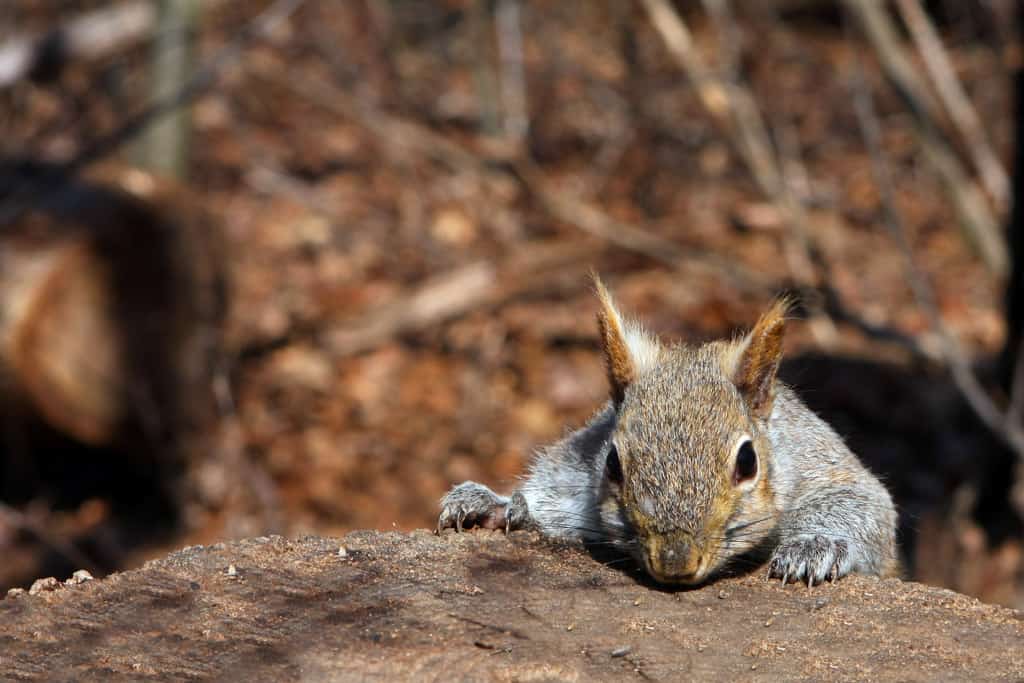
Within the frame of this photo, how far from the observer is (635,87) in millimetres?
11562

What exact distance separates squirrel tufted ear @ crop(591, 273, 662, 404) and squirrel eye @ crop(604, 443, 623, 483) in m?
0.29

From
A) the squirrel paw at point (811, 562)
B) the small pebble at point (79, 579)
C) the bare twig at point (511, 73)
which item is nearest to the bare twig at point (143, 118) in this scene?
the small pebble at point (79, 579)

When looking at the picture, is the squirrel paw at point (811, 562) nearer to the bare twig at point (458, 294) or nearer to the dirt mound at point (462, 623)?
the dirt mound at point (462, 623)

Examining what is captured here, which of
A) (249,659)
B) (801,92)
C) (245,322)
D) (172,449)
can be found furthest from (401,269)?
(249,659)

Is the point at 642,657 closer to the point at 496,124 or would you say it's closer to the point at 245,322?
the point at 245,322

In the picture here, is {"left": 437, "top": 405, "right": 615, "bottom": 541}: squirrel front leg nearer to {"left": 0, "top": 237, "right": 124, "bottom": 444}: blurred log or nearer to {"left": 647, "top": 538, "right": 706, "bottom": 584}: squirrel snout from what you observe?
{"left": 647, "top": 538, "right": 706, "bottom": 584}: squirrel snout

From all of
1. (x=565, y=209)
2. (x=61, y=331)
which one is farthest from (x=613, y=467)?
(x=565, y=209)

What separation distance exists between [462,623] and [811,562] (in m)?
0.93

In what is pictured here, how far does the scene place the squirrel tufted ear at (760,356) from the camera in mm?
3543

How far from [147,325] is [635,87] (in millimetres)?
5495

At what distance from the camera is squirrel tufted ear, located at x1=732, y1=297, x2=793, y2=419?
3.54 m

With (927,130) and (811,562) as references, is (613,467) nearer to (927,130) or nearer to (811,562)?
(811,562)

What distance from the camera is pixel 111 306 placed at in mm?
7359

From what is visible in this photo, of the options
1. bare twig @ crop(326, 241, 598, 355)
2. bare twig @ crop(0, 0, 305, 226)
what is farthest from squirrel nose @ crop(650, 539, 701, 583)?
bare twig @ crop(326, 241, 598, 355)
